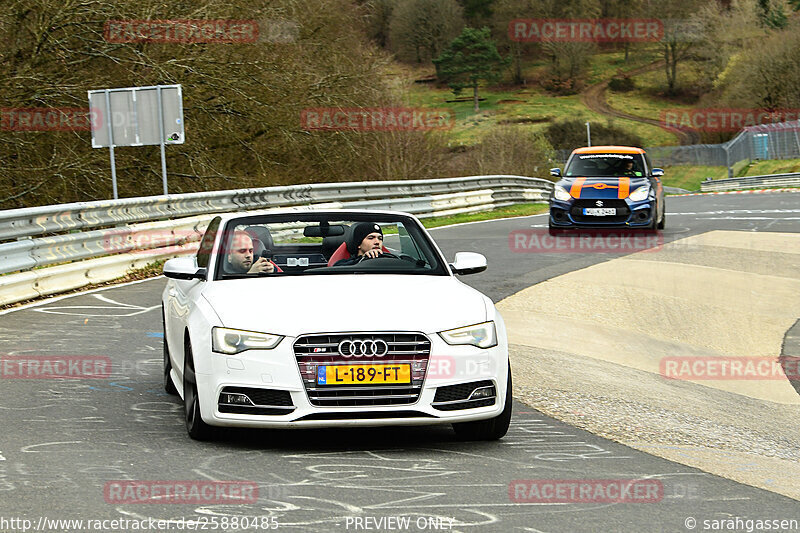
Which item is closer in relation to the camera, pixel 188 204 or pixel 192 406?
pixel 192 406

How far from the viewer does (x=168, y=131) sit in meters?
20.9

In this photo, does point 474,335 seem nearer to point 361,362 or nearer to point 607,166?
point 361,362

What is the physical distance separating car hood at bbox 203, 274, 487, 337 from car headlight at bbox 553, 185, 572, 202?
14.2m

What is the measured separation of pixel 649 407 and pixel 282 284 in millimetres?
3138

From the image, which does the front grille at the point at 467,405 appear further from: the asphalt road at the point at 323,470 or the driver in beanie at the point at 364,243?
the driver in beanie at the point at 364,243

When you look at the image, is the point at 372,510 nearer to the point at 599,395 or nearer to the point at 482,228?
the point at 599,395

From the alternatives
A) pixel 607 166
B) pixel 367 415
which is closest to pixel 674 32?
pixel 607 166

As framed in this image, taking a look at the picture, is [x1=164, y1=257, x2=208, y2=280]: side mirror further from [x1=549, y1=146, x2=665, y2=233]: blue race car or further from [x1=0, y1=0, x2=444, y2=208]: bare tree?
[x1=0, y1=0, x2=444, y2=208]: bare tree

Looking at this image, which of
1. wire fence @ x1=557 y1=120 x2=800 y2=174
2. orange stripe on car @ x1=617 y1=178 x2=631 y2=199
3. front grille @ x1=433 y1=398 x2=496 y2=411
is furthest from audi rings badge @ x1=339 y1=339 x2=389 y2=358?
wire fence @ x1=557 y1=120 x2=800 y2=174

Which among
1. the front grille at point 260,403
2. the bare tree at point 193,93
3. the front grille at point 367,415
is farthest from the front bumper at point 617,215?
the front grille at point 260,403

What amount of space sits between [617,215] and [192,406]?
1518 centimetres

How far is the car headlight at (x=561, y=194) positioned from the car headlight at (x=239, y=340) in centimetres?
1532

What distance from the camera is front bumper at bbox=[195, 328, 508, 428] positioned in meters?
6.18

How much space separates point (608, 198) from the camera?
68.3 feet
